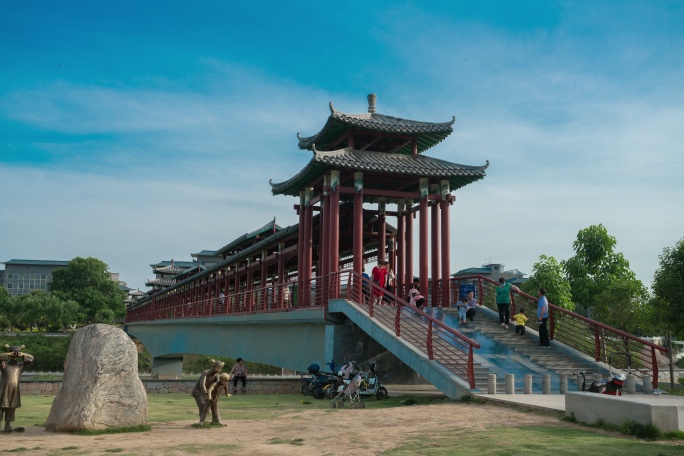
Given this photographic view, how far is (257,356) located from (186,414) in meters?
12.3

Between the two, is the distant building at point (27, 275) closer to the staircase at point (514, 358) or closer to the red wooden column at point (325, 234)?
the red wooden column at point (325, 234)

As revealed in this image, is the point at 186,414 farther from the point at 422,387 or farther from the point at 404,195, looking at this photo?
the point at 404,195

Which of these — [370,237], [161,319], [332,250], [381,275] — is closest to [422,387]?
[381,275]

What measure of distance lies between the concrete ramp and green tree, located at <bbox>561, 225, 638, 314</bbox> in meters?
16.7

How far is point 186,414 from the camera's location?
11.4 metres

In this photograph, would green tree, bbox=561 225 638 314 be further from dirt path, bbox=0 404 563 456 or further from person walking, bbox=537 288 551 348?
dirt path, bbox=0 404 563 456

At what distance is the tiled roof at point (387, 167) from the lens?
62.2ft

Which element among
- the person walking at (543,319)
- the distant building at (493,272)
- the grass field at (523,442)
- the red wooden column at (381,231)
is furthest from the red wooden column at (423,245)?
the distant building at (493,272)

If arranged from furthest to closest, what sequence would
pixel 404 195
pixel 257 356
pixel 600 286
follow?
pixel 600 286
pixel 257 356
pixel 404 195

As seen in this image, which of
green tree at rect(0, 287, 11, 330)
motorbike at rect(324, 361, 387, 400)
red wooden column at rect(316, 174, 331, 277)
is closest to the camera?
motorbike at rect(324, 361, 387, 400)

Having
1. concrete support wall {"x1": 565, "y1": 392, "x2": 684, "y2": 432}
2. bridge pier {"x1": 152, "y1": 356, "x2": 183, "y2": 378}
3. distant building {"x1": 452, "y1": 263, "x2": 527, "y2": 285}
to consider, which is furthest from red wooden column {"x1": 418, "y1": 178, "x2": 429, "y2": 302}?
distant building {"x1": 452, "y1": 263, "x2": 527, "y2": 285}

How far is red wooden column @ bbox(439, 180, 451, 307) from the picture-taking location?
789 inches

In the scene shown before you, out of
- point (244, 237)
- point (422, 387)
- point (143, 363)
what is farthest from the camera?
point (143, 363)

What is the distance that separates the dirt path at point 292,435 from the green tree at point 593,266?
22002 millimetres
